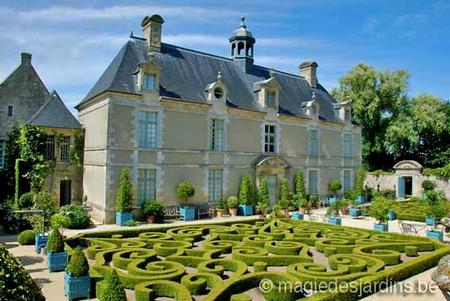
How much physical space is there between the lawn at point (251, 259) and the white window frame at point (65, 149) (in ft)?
27.3

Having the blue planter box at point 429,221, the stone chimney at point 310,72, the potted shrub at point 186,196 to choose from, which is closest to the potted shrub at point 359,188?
the stone chimney at point 310,72

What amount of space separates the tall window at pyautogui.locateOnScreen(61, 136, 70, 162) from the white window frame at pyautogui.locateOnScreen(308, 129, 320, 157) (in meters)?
14.7

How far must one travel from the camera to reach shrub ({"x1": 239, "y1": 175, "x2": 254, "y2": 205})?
20547mm

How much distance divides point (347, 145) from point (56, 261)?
2297 centimetres

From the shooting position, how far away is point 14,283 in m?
4.86

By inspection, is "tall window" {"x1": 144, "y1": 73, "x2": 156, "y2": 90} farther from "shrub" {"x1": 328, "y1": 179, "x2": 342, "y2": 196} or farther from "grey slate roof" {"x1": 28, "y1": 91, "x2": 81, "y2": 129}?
"shrub" {"x1": 328, "y1": 179, "x2": 342, "y2": 196}

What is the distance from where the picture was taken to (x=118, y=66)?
18109 millimetres

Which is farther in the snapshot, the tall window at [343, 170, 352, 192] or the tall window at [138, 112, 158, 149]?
the tall window at [343, 170, 352, 192]

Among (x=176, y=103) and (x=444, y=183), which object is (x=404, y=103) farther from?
(x=176, y=103)

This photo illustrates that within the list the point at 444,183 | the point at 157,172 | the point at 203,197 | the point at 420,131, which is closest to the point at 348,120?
the point at 444,183

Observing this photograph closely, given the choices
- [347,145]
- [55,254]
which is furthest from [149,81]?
[347,145]

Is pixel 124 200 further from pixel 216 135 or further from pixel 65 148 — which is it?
pixel 216 135

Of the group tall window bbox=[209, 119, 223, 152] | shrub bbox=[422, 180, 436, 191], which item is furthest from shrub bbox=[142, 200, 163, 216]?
shrub bbox=[422, 180, 436, 191]

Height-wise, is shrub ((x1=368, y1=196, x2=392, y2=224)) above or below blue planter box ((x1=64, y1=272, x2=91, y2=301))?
above
